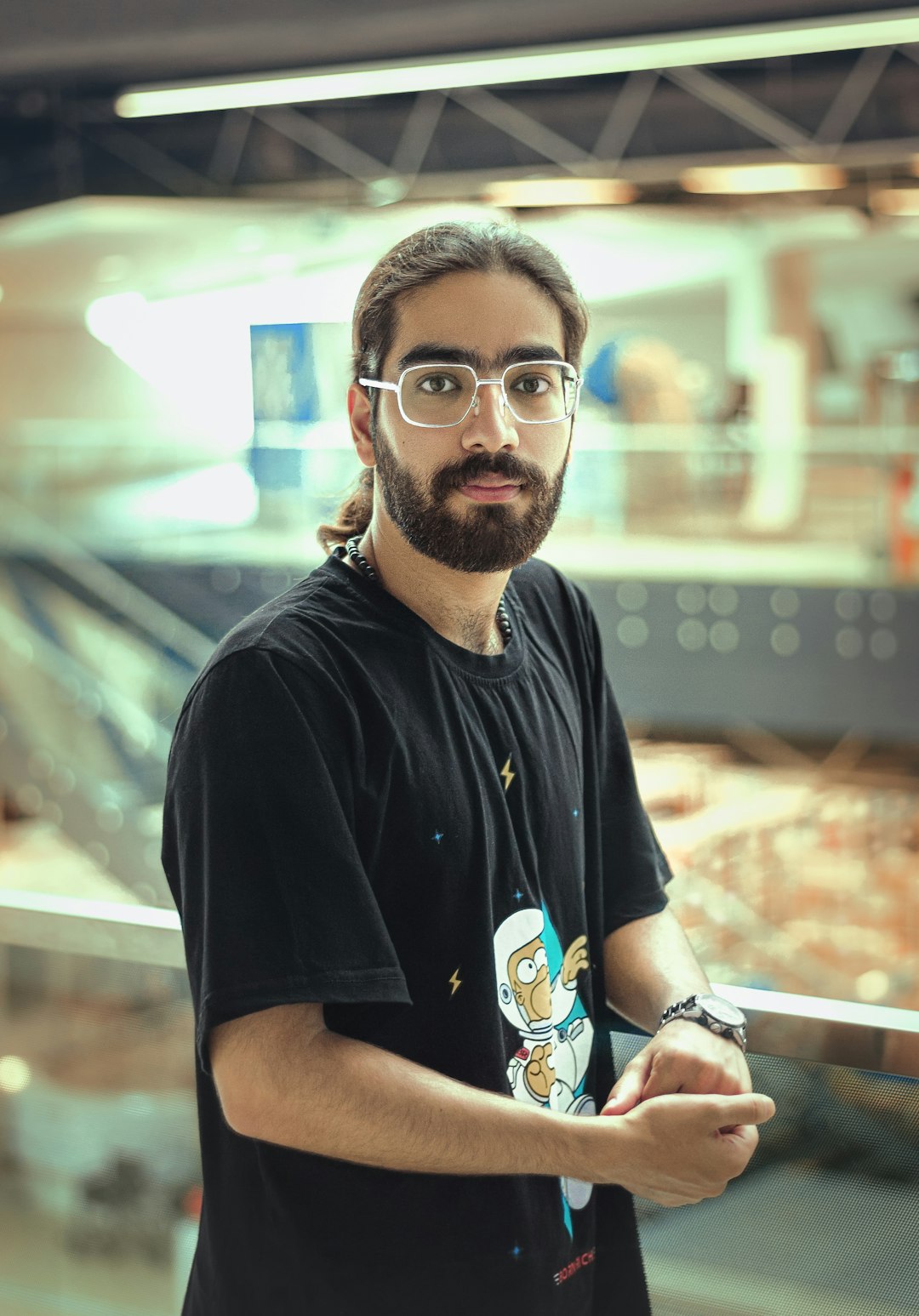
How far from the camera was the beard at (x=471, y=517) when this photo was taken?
1.09 m

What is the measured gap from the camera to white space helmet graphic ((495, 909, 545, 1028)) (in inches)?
41.4

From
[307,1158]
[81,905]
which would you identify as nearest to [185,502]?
[81,905]

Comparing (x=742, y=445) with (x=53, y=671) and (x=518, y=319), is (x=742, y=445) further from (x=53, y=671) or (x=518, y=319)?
(x=518, y=319)

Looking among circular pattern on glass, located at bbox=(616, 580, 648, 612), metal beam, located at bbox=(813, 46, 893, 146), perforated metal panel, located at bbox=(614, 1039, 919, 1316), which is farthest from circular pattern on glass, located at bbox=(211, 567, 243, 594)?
perforated metal panel, located at bbox=(614, 1039, 919, 1316)

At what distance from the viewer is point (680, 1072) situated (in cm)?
101

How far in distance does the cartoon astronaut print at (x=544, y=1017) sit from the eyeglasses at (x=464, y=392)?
16.0 inches

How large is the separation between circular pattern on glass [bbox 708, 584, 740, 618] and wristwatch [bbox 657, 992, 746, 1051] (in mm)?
6193

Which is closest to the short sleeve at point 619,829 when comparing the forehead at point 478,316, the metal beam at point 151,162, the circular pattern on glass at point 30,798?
the forehead at point 478,316

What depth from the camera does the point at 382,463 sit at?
115 centimetres

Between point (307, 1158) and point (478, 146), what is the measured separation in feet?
23.4

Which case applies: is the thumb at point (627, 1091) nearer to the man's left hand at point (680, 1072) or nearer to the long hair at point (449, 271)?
the man's left hand at point (680, 1072)

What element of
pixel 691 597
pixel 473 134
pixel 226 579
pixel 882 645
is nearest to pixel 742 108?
pixel 473 134

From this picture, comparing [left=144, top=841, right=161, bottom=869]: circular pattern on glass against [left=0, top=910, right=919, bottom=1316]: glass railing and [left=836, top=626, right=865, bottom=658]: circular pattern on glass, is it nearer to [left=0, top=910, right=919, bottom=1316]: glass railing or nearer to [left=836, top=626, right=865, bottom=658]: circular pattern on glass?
[left=836, top=626, right=865, bottom=658]: circular pattern on glass

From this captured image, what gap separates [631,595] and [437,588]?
642cm
